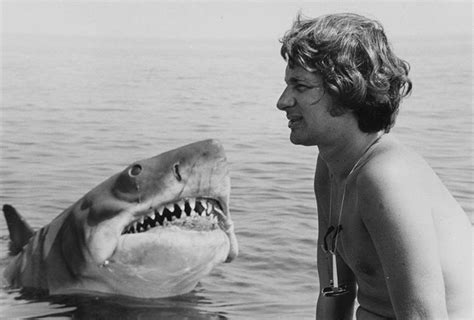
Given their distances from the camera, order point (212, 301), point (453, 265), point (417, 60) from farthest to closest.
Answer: point (417, 60)
point (212, 301)
point (453, 265)

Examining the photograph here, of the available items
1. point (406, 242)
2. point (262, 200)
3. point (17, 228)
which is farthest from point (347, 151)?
point (262, 200)

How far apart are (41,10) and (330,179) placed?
443 inches

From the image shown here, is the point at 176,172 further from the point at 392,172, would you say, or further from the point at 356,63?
the point at 392,172

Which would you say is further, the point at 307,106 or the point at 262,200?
the point at 262,200

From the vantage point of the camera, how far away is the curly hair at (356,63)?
103 inches

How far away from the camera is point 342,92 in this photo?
8.70 ft

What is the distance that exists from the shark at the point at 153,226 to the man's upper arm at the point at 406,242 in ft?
7.11

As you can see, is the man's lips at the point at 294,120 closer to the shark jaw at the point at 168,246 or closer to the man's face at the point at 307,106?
the man's face at the point at 307,106

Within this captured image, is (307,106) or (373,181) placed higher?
(307,106)

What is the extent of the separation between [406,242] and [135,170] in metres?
2.46

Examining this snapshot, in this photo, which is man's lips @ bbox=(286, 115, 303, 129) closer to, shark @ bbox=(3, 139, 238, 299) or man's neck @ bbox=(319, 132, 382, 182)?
man's neck @ bbox=(319, 132, 382, 182)

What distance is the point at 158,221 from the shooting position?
4.58m

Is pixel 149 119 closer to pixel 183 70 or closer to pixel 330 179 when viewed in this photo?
pixel 183 70

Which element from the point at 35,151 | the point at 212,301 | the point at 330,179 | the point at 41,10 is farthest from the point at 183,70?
the point at 330,179
